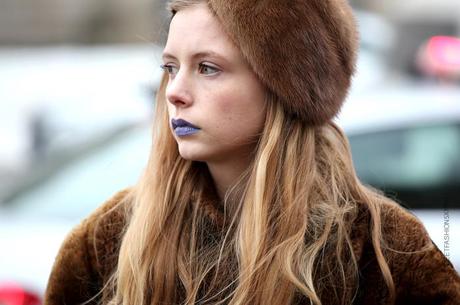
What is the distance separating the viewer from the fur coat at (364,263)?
3.12 metres

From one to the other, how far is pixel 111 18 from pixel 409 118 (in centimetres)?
1806

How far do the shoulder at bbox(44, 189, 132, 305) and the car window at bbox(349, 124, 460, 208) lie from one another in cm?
215

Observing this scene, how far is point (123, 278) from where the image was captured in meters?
3.10

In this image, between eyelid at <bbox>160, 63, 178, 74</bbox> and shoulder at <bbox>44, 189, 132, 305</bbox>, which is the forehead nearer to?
eyelid at <bbox>160, 63, 178, 74</bbox>

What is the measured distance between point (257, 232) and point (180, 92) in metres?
0.42

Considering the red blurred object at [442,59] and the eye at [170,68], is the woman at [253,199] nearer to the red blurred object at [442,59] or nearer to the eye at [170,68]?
the eye at [170,68]

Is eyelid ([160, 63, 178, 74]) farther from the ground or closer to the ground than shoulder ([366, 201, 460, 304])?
farther from the ground

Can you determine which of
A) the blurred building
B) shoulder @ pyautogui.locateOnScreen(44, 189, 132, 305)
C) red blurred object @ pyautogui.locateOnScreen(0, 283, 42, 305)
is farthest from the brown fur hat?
the blurred building

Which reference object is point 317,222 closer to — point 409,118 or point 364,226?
point 364,226

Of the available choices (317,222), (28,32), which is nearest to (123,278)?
(317,222)

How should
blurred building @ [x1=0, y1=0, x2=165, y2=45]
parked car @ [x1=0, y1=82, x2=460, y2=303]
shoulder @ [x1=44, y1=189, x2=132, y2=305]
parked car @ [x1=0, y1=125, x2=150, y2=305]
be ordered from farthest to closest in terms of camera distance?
blurred building @ [x1=0, y1=0, x2=165, y2=45] < parked car @ [x1=0, y1=82, x2=460, y2=303] < parked car @ [x1=0, y1=125, x2=150, y2=305] < shoulder @ [x1=44, y1=189, x2=132, y2=305]

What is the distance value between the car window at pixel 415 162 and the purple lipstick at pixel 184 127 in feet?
7.59

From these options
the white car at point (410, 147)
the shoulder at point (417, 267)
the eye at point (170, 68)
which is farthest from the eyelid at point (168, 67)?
the white car at point (410, 147)

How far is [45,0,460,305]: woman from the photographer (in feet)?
9.73
